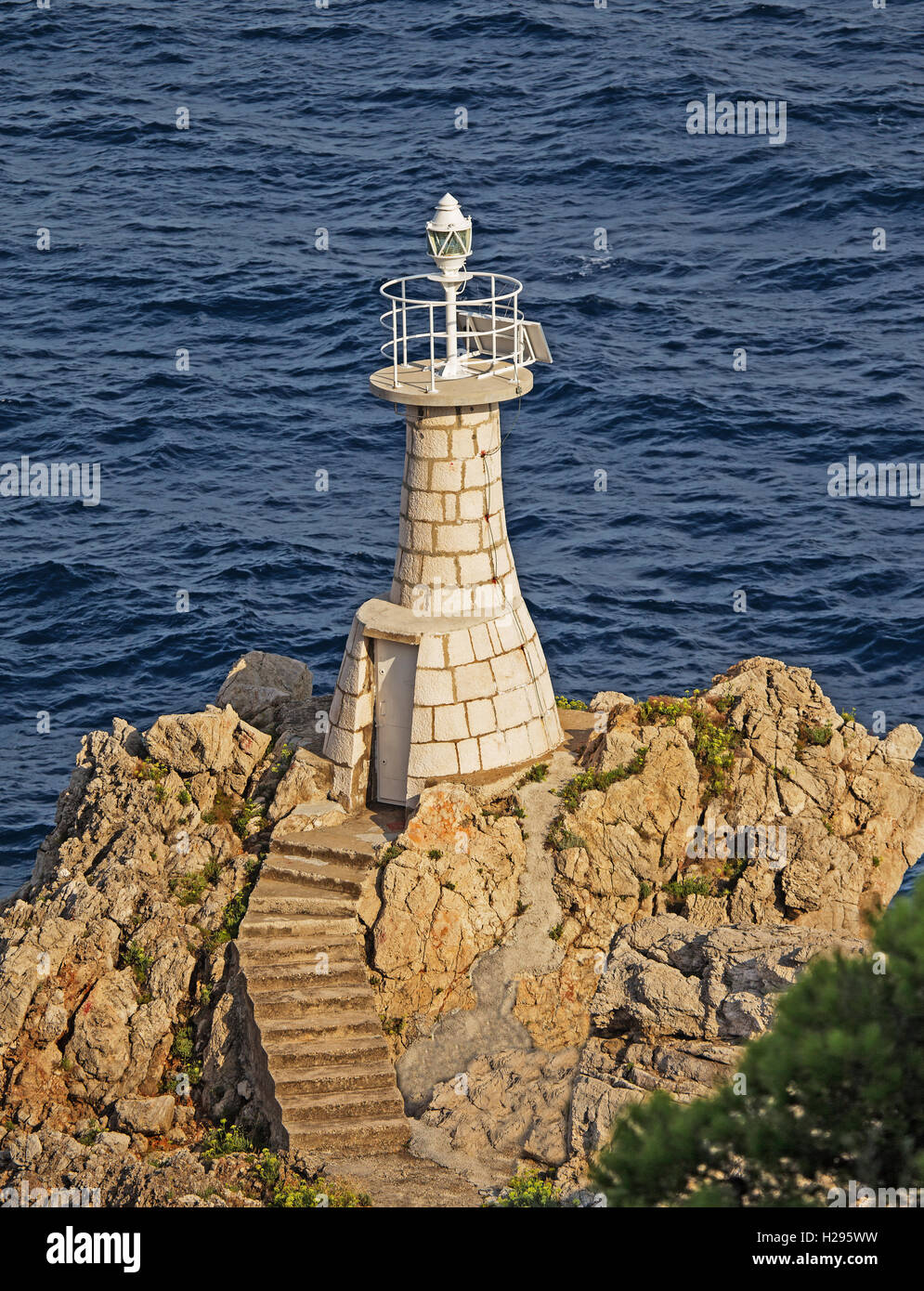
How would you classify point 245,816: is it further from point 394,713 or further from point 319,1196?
point 319,1196

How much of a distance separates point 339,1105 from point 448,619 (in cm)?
936

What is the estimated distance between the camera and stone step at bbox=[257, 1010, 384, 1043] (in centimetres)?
3167

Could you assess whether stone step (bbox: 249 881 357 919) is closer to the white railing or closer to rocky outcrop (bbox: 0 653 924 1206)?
rocky outcrop (bbox: 0 653 924 1206)

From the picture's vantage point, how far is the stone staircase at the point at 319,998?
30.5 meters

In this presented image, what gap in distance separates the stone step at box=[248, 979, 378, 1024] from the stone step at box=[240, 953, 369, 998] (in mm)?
43

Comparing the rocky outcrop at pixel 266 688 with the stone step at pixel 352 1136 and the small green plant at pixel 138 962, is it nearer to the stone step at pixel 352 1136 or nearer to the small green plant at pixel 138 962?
the small green plant at pixel 138 962

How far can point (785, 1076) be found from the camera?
19.8 metres

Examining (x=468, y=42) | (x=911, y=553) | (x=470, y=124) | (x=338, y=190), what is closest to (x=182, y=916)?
(x=911, y=553)

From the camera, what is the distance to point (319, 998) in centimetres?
3219

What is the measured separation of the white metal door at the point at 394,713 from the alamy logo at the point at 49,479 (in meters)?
33.1

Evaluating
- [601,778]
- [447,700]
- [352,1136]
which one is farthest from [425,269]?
[352,1136]

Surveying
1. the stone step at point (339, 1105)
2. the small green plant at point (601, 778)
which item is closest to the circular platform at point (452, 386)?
the small green plant at point (601, 778)

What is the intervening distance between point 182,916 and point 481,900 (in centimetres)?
554
